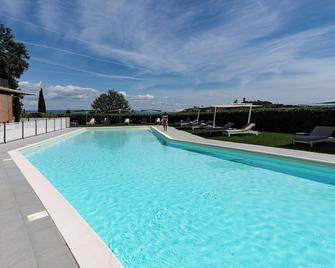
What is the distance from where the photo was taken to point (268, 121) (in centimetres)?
1827

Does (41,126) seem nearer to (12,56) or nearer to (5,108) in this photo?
(5,108)

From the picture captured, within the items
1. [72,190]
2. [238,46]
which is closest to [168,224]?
[72,190]

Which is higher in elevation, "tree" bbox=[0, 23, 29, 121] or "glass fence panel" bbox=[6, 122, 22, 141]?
"tree" bbox=[0, 23, 29, 121]

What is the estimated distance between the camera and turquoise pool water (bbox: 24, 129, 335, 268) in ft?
11.3

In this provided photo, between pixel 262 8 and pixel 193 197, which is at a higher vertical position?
pixel 262 8

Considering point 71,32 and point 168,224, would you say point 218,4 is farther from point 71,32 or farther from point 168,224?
point 168,224

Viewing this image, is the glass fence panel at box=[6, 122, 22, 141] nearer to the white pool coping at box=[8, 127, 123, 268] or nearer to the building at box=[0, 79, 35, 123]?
the building at box=[0, 79, 35, 123]

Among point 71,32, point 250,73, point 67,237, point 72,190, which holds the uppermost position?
point 71,32

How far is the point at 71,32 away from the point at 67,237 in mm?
19855

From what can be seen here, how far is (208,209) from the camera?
5023mm

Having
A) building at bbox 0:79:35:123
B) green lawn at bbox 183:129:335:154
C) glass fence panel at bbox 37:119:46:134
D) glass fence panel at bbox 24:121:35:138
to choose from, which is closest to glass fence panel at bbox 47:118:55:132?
glass fence panel at bbox 37:119:46:134

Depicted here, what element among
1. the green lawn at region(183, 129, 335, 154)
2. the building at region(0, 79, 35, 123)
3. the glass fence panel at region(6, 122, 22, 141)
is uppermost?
the building at region(0, 79, 35, 123)

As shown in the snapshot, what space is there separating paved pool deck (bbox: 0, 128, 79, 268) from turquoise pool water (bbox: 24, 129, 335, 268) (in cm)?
87

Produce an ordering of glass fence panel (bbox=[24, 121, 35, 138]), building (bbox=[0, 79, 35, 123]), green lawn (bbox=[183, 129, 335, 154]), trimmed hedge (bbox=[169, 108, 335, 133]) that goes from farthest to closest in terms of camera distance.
Result: building (bbox=[0, 79, 35, 123]) < glass fence panel (bbox=[24, 121, 35, 138]) < trimmed hedge (bbox=[169, 108, 335, 133]) < green lawn (bbox=[183, 129, 335, 154])
